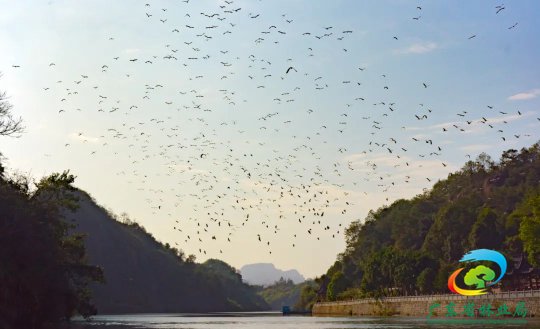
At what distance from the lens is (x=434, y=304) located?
127250mm

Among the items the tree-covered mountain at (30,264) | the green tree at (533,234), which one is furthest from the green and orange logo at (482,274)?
the tree-covered mountain at (30,264)

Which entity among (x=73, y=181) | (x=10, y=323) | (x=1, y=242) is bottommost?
(x=10, y=323)

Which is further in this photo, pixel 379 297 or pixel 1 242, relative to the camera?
pixel 379 297

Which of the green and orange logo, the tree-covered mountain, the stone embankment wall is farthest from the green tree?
the tree-covered mountain

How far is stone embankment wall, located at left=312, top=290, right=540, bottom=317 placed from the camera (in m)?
101

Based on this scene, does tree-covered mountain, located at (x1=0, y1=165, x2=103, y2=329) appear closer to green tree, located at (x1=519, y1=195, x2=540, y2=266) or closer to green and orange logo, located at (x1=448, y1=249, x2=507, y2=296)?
green and orange logo, located at (x1=448, y1=249, x2=507, y2=296)

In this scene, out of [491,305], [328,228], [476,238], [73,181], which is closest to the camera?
[328,228]

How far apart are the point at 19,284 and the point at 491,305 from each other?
68840 mm

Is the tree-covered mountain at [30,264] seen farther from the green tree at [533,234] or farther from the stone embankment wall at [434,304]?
the green tree at [533,234]

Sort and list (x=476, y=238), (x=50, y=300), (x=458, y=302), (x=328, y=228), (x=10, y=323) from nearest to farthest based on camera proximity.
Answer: (x=10, y=323) → (x=50, y=300) → (x=328, y=228) → (x=458, y=302) → (x=476, y=238)

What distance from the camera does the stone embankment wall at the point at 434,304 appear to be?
101 metres

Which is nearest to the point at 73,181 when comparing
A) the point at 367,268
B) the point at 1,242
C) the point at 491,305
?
the point at 1,242

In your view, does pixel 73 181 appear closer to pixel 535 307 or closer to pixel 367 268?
pixel 535 307

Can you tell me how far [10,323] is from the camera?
63469 mm
